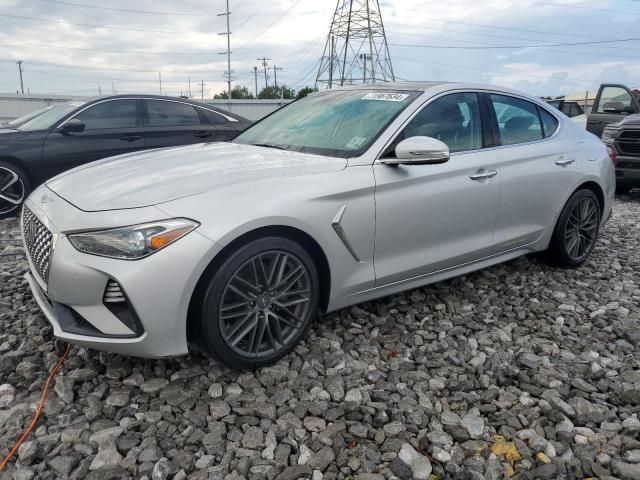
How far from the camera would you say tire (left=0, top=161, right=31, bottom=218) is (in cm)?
609

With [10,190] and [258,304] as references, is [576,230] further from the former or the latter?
[10,190]

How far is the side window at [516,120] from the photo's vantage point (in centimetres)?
389

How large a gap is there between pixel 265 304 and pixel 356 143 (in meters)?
1.14

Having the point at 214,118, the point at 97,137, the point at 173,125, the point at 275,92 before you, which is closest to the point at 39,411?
the point at 97,137

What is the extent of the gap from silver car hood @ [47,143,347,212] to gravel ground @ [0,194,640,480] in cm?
90

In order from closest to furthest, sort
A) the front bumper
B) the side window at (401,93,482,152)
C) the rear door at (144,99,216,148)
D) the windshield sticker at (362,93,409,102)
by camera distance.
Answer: the front bumper < the side window at (401,93,482,152) < the windshield sticker at (362,93,409,102) < the rear door at (144,99,216,148)

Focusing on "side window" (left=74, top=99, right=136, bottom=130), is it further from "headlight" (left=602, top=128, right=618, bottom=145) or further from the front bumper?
"headlight" (left=602, top=128, right=618, bottom=145)

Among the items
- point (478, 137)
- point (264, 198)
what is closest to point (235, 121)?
point (478, 137)

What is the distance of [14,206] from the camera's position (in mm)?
6195

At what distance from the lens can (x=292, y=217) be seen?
2682 millimetres

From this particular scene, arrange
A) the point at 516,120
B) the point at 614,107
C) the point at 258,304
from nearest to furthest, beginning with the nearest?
1. the point at 258,304
2. the point at 516,120
3. the point at 614,107

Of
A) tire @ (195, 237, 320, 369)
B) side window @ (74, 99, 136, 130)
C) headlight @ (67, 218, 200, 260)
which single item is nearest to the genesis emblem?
headlight @ (67, 218, 200, 260)

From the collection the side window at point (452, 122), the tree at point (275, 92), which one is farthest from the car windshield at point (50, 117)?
the tree at point (275, 92)

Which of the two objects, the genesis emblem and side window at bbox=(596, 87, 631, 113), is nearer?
the genesis emblem
